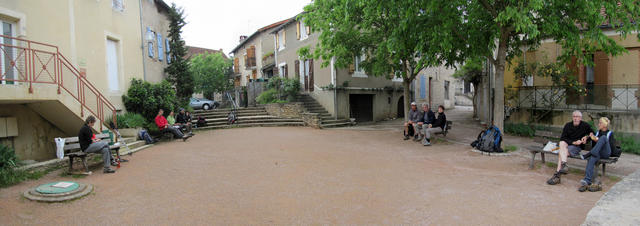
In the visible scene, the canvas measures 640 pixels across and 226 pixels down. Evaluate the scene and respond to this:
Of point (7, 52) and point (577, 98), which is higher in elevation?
point (7, 52)

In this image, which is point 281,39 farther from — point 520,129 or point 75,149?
point 75,149

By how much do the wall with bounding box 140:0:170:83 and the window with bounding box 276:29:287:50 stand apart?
791 centimetres

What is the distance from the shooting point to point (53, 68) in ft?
25.6

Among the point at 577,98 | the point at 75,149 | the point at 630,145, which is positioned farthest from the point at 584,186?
the point at 75,149

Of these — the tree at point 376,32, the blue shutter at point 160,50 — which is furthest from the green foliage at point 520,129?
the blue shutter at point 160,50

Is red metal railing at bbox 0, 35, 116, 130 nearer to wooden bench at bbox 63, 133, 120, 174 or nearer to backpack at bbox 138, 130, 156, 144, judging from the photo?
wooden bench at bbox 63, 133, 120, 174

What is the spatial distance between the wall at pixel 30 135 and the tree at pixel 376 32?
8.23m

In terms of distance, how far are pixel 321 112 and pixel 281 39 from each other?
7.77 metres

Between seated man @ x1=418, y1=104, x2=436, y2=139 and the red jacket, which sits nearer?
seated man @ x1=418, y1=104, x2=436, y2=139

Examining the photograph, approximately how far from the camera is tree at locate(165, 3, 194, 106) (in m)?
15.2

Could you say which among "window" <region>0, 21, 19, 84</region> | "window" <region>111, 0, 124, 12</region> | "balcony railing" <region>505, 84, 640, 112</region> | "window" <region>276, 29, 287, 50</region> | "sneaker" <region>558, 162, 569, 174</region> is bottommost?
"sneaker" <region>558, 162, 569, 174</region>

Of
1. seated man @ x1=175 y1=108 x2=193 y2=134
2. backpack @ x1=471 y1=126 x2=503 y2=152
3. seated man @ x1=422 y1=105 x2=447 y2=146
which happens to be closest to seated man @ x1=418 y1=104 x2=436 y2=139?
seated man @ x1=422 y1=105 x2=447 y2=146

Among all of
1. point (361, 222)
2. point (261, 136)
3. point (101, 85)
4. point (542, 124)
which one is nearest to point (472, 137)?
point (542, 124)

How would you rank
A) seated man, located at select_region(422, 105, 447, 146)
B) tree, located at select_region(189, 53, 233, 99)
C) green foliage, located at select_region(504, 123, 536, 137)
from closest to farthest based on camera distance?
seated man, located at select_region(422, 105, 447, 146) → green foliage, located at select_region(504, 123, 536, 137) → tree, located at select_region(189, 53, 233, 99)
